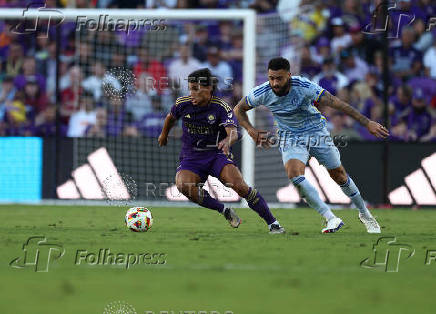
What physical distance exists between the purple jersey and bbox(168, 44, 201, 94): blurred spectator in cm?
520

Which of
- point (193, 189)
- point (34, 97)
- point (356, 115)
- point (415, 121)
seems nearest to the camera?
point (356, 115)

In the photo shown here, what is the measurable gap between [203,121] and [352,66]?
20.8ft

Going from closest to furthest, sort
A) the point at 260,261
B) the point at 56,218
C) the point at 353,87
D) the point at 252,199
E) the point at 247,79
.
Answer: the point at 260,261 < the point at 252,199 < the point at 56,218 < the point at 247,79 < the point at 353,87

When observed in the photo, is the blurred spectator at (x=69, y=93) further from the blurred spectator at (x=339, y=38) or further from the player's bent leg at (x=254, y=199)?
the player's bent leg at (x=254, y=199)

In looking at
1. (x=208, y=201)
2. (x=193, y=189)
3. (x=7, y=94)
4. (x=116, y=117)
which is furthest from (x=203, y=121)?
(x=7, y=94)

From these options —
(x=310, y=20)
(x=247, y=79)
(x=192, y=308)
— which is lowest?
(x=192, y=308)

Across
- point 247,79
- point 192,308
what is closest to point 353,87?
point 247,79

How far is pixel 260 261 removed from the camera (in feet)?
25.0

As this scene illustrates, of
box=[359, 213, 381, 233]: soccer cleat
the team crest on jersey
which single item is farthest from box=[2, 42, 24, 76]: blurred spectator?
box=[359, 213, 381, 233]: soccer cleat

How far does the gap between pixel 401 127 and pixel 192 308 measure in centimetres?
1108

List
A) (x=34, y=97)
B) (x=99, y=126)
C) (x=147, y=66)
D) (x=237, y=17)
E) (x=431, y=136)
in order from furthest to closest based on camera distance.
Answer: (x=34, y=97) < (x=147, y=66) < (x=99, y=126) < (x=431, y=136) < (x=237, y=17)

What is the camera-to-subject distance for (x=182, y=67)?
16.2m

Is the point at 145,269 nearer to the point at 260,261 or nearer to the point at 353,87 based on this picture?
the point at 260,261

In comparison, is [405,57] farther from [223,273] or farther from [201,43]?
[223,273]
